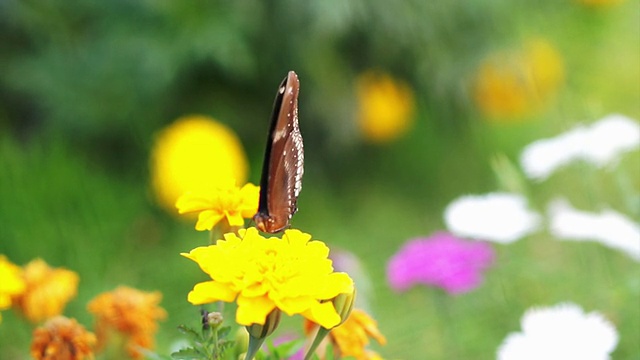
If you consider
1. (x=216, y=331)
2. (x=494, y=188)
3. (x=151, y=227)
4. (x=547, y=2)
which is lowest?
(x=216, y=331)

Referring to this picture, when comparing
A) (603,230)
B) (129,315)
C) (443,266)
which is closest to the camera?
(129,315)

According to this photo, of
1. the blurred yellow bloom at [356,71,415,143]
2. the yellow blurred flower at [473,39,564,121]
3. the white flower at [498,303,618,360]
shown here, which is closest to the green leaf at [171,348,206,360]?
the white flower at [498,303,618,360]

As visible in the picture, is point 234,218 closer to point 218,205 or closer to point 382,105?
point 218,205

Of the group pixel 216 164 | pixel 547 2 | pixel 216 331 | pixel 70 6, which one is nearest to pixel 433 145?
pixel 547 2

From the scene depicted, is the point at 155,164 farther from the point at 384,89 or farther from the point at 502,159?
the point at 502,159

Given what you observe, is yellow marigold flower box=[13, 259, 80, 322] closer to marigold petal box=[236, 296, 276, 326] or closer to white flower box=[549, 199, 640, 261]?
marigold petal box=[236, 296, 276, 326]

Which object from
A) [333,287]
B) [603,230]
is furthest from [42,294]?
[603,230]
